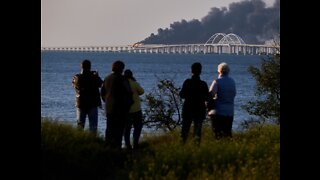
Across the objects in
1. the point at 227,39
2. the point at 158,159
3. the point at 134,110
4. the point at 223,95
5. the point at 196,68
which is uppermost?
the point at 227,39

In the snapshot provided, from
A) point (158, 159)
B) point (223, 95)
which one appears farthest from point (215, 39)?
point (158, 159)

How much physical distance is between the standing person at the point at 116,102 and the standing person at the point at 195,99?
0.83 m

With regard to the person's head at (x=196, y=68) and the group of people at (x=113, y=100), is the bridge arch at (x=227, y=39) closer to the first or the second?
the group of people at (x=113, y=100)

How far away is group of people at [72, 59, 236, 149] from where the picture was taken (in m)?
10.9

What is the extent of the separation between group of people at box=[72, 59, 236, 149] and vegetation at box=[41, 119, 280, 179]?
28cm

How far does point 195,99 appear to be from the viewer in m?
11.2

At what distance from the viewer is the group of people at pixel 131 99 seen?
35.7ft

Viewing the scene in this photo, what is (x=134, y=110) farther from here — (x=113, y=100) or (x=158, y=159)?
(x=158, y=159)

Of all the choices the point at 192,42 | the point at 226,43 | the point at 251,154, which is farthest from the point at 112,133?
the point at 192,42

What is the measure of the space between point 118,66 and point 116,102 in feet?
1.84

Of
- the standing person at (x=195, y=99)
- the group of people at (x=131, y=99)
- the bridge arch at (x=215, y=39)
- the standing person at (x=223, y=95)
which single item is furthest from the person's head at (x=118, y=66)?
the bridge arch at (x=215, y=39)
